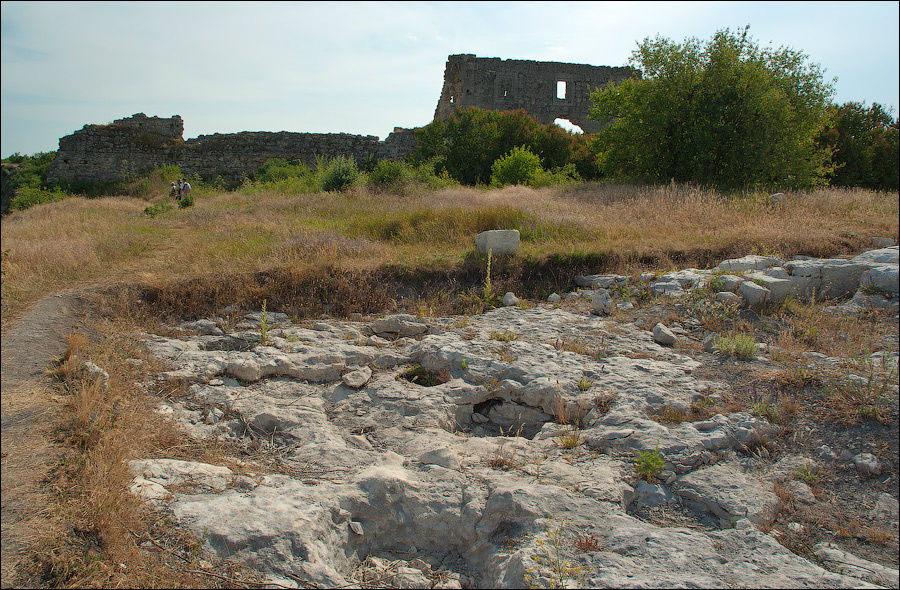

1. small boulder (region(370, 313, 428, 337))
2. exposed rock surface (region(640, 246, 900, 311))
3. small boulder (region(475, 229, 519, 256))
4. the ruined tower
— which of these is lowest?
small boulder (region(370, 313, 428, 337))

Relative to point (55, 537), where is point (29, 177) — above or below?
above

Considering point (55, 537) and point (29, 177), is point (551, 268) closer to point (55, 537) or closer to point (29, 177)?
point (55, 537)

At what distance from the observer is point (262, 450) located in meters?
3.99

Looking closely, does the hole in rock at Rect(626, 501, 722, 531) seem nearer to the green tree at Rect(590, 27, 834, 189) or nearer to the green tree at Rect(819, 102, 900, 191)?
the green tree at Rect(590, 27, 834, 189)

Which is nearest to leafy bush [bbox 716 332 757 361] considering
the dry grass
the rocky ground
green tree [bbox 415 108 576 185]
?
the rocky ground

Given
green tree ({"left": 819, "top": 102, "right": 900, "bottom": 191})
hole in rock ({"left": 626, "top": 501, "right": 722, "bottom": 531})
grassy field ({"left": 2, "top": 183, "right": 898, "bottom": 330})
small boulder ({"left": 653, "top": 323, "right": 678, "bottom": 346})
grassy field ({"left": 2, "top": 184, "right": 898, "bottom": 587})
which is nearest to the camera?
grassy field ({"left": 2, "top": 184, "right": 898, "bottom": 587})

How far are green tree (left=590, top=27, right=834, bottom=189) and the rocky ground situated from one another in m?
8.13

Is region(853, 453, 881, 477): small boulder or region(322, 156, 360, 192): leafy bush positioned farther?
region(322, 156, 360, 192): leafy bush

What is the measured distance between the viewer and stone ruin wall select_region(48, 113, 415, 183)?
2000cm

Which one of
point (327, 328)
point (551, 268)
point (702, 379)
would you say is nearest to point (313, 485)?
point (327, 328)

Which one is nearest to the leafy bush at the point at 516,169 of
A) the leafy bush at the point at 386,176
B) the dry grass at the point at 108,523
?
the leafy bush at the point at 386,176

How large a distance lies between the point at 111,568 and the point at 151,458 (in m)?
1.11

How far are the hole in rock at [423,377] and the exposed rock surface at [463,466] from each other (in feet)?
0.08

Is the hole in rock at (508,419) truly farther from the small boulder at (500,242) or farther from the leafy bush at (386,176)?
the leafy bush at (386,176)
